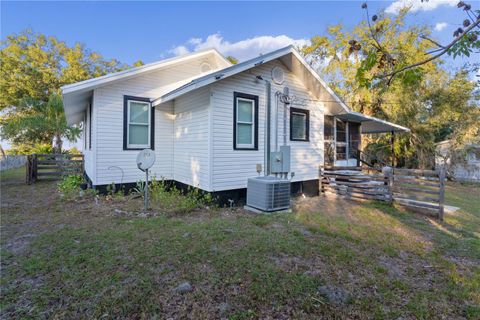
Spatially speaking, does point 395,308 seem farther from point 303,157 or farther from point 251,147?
point 303,157

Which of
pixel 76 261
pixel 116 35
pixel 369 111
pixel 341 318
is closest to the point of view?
pixel 341 318

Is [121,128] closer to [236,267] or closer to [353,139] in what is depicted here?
[236,267]

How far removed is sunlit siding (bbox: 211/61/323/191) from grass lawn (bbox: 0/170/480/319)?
4.69ft

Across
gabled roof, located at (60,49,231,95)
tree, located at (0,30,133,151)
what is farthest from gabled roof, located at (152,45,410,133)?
tree, located at (0,30,133,151)

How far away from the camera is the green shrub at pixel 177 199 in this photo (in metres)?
6.07

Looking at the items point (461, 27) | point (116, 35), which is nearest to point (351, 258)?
point (461, 27)

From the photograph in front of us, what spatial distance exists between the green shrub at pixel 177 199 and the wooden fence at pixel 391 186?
4331 millimetres

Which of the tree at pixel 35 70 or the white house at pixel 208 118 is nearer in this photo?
the white house at pixel 208 118

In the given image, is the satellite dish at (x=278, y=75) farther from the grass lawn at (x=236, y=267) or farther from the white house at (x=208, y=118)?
the grass lawn at (x=236, y=267)

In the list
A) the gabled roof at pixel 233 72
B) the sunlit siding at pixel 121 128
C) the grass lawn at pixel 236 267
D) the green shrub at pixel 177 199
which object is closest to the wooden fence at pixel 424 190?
the grass lawn at pixel 236 267

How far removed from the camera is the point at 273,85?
745cm

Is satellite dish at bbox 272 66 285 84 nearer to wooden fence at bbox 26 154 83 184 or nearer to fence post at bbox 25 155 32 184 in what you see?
wooden fence at bbox 26 154 83 184

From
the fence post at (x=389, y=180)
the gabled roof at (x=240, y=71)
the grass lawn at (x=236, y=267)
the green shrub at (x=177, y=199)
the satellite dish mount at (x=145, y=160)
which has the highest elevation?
the gabled roof at (x=240, y=71)

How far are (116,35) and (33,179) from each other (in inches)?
305
